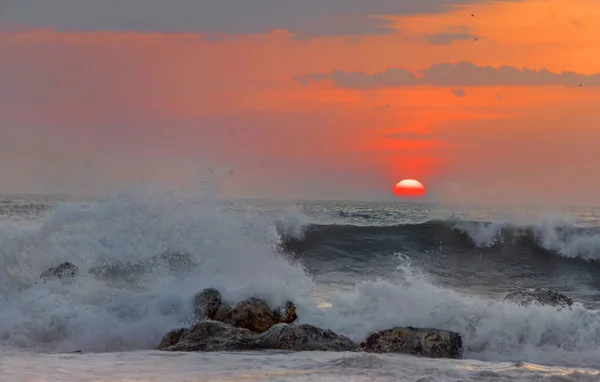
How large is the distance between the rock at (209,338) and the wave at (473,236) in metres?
13.7

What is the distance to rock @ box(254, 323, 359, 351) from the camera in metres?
9.55

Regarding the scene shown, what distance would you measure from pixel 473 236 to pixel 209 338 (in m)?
16.7

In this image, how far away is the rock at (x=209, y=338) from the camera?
9.52 metres

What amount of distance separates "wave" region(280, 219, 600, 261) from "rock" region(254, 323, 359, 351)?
13.9 meters

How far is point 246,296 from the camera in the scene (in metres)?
12.5

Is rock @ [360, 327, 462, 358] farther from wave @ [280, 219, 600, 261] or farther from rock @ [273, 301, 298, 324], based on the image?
wave @ [280, 219, 600, 261]

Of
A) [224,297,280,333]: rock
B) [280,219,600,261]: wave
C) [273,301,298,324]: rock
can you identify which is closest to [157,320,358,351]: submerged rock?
[224,297,280,333]: rock

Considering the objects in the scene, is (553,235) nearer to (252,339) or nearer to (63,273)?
(63,273)

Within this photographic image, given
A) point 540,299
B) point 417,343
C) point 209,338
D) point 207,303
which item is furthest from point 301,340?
point 540,299

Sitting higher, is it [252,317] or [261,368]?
[252,317]

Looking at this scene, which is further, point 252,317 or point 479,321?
point 479,321

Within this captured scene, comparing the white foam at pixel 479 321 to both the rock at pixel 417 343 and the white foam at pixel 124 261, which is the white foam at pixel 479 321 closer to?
the rock at pixel 417 343

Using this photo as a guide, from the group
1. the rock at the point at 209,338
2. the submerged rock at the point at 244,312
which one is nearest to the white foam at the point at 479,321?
the submerged rock at the point at 244,312

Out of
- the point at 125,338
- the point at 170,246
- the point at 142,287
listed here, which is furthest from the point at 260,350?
the point at 170,246
